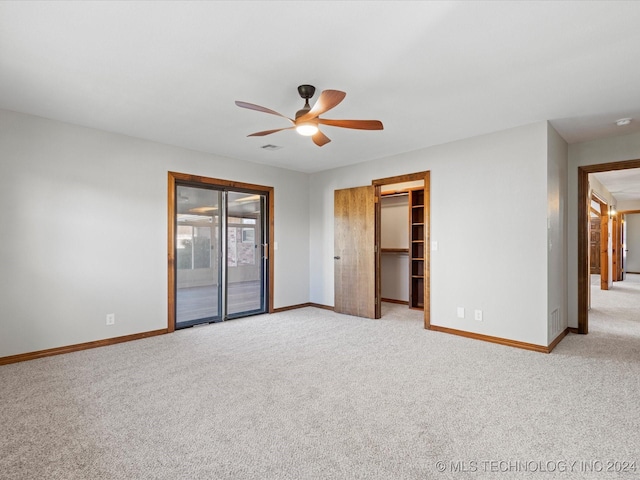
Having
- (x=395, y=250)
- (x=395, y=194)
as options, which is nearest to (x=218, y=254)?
(x=395, y=250)

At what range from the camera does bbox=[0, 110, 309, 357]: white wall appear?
341 cm

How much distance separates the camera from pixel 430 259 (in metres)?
4.65

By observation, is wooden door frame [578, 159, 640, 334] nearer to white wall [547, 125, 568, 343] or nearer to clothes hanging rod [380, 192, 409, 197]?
white wall [547, 125, 568, 343]

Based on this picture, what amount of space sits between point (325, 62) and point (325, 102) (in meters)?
0.28

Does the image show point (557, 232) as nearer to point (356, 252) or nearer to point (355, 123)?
point (356, 252)

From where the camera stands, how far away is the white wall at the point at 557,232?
12.3 feet

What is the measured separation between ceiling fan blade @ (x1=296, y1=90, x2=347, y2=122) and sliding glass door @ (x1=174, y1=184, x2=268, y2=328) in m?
2.67

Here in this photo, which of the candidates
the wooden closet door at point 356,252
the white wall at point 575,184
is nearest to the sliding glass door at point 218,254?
the wooden closet door at point 356,252

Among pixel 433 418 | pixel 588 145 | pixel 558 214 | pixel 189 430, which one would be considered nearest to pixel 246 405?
pixel 189 430

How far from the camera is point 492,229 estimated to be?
13.3 feet

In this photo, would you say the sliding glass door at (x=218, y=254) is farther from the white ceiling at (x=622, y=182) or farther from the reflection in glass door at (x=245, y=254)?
the white ceiling at (x=622, y=182)

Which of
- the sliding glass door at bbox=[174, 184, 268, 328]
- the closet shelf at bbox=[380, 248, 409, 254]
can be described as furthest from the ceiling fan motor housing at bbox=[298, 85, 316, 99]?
the closet shelf at bbox=[380, 248, 409, 254]

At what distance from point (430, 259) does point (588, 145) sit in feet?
7.96

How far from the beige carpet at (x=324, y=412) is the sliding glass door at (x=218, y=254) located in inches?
41.0
